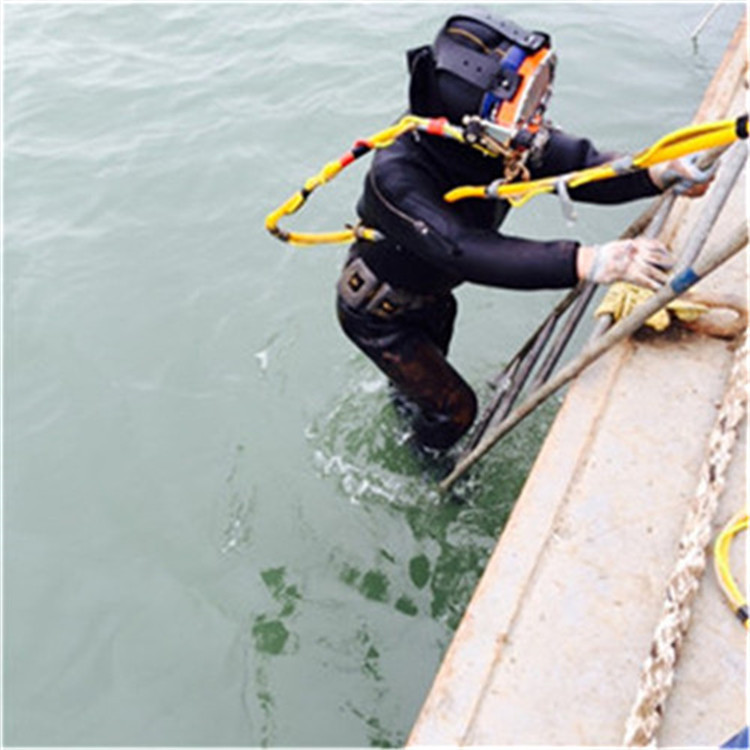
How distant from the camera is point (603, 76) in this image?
26.3 feet

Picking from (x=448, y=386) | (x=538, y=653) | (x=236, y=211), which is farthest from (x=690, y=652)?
(x=236, y=211)

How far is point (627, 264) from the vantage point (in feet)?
9.02

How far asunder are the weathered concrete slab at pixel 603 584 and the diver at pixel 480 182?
0.43 m

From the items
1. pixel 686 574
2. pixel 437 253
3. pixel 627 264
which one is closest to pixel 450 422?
pixel 437 253

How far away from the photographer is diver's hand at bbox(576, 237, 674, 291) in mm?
2740

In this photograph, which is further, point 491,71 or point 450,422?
point 450,422

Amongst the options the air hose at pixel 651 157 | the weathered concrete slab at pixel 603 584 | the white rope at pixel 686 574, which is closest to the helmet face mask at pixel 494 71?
the air hose at pixel 651 157

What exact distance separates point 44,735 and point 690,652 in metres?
2.71

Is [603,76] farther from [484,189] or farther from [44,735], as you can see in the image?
[44,735]

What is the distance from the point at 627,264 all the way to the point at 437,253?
2.11ft

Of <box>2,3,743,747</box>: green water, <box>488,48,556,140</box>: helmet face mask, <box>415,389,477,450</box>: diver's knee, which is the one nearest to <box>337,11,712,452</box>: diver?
<box>488,48,556,140</box>: helmet face mask

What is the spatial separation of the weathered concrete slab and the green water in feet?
4.66

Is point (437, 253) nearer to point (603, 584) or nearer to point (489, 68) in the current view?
point (489, 68)

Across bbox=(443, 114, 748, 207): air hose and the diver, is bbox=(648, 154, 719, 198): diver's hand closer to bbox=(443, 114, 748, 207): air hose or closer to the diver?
the diver
